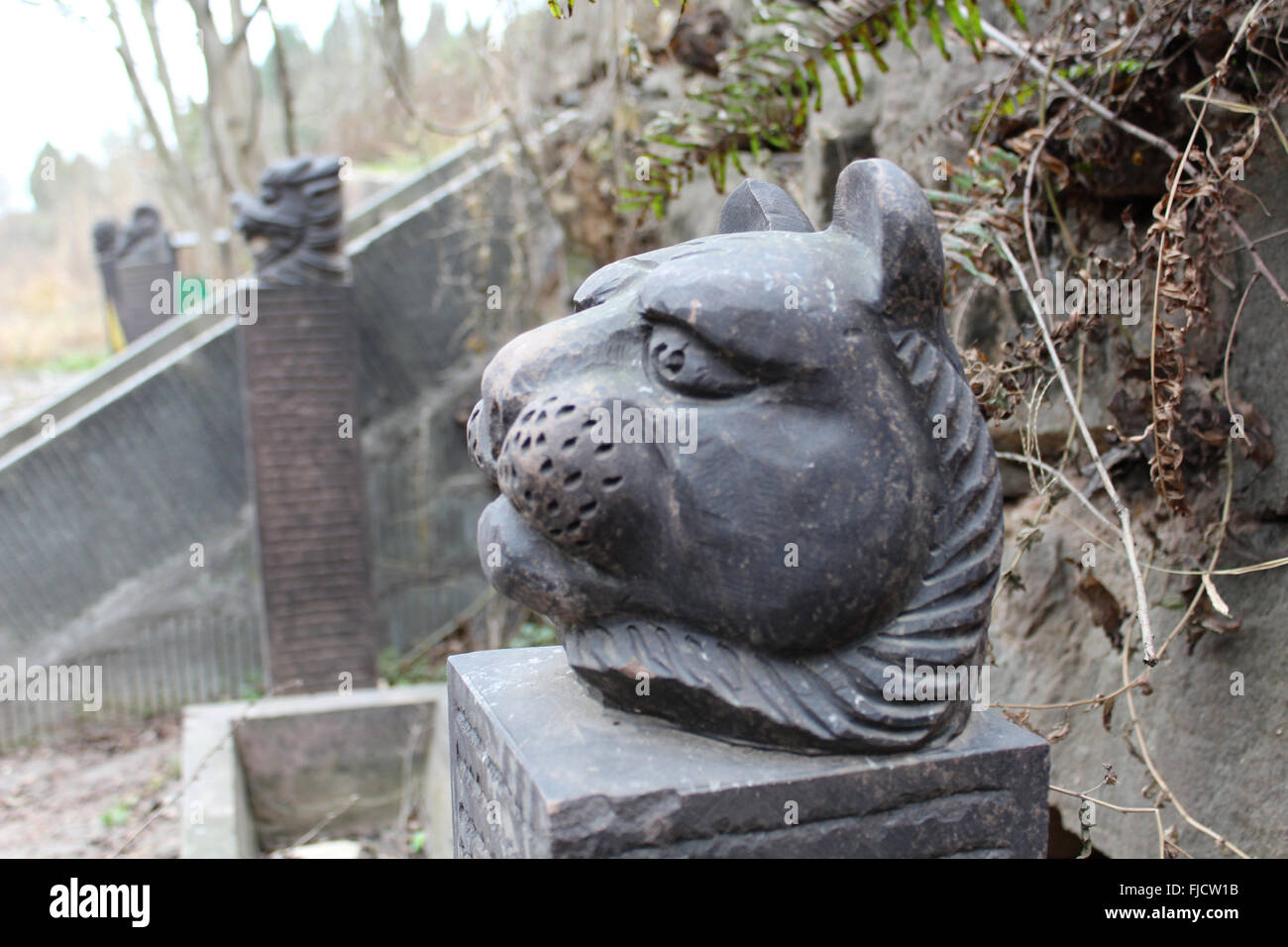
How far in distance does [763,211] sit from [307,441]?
3.48 meters

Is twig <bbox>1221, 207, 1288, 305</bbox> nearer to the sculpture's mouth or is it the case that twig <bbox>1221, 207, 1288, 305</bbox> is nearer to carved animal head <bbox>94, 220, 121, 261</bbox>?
the sculpture's mouth

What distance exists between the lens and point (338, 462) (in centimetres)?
480

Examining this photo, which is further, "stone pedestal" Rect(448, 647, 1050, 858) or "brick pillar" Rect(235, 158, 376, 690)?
"brick pillar" Rect(235, 158, 376, 690)

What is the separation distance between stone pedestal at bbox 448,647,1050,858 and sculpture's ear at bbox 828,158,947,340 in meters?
0.66

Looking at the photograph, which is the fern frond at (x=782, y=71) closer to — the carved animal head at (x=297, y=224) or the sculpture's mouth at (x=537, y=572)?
the sculpture's mouth at (x=537, y=572)

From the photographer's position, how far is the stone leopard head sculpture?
1440mm

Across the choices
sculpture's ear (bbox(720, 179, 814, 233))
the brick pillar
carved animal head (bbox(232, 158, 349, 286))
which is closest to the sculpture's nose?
sculpture's ear (bbox(720, 179, 814, 233))

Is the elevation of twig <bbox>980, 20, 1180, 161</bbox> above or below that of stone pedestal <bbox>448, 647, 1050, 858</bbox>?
above

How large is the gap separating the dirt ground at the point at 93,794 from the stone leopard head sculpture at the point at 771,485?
3290 mm

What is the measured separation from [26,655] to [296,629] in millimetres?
1859

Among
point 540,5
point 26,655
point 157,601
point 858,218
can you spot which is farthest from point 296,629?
point 858,218

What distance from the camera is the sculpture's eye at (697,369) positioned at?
1.47m

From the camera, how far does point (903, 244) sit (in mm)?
1476

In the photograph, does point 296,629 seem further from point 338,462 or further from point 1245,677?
point 1245,677
